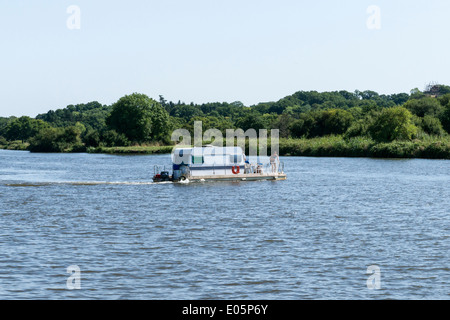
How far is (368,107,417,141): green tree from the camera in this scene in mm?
90562

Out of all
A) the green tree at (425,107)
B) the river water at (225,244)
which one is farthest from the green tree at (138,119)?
the river water at (225,244)

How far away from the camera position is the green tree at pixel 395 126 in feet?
297

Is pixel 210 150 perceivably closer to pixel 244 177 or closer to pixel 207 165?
pixel 207 165

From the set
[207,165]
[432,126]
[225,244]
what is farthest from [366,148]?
[225,244]

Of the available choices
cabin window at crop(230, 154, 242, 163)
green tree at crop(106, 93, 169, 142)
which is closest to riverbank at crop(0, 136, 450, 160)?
cabin window at crop(230, 154, 242, 163)

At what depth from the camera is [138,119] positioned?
144500 mm

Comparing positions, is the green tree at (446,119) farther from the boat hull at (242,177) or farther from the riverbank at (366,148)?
the boat hull at (242,177)

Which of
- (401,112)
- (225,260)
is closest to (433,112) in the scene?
(401,112)

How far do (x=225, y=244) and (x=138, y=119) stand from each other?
125 metres

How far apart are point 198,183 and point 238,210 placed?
16534 mm

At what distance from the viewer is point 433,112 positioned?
10612 cm

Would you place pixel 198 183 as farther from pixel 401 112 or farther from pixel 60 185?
pixel 401 112

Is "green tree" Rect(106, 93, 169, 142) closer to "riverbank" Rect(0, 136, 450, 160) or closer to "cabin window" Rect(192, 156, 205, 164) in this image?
"riverbank" Rect(0, 136, 450, 160)
